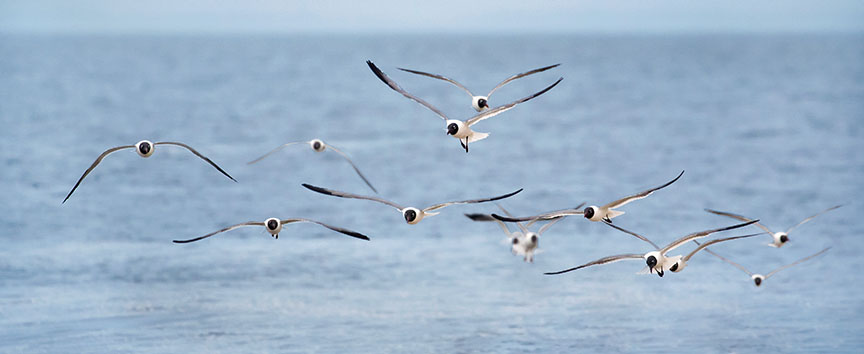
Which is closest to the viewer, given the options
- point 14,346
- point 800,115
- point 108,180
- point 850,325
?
point 14,346

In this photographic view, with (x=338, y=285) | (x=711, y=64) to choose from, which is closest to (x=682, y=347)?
(x=338, y=285)

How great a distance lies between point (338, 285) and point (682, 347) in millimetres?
8120

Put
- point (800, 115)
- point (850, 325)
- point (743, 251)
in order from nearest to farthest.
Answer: point (850, 325) → point (743, 251) → point (800, 115)

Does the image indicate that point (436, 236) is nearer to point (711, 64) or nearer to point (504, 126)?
point (504, 126)

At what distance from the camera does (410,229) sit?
119ft

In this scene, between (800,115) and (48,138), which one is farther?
(800,115)

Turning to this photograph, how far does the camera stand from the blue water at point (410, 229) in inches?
1022

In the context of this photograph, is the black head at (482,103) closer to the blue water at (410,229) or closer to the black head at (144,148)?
the blue water at (410,229)

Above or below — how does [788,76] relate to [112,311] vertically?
above

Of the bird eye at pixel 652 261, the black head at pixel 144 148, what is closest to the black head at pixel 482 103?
the bird eye at pixel 652 261

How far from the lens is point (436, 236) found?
115ft

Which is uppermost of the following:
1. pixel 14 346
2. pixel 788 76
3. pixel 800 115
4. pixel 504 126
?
pixel 788 76

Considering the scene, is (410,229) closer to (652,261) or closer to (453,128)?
(453,128)

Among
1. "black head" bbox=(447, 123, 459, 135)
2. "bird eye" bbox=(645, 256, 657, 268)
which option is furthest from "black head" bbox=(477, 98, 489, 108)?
"bird eye" bbox=(645, 256, 657, 268)
